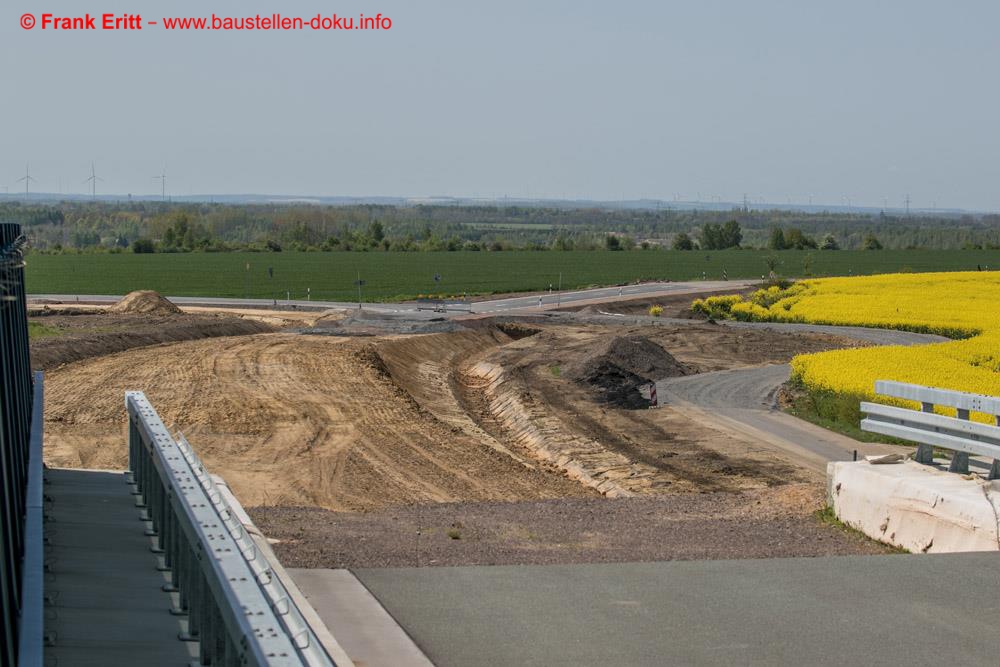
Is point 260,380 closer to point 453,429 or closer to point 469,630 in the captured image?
point 453,429

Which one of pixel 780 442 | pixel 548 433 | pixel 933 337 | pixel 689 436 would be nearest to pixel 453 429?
pixel 548 433

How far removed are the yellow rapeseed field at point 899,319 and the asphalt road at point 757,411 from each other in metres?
1.42

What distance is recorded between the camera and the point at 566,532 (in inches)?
520

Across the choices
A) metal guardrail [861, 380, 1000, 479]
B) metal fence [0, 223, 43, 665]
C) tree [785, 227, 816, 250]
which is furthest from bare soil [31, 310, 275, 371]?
tree [785, 227, 816, 250]

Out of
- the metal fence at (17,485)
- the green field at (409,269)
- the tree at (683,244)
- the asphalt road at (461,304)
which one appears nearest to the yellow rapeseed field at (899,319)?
the asphalt road at (461,304)

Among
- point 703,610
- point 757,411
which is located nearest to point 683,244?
point 757,411

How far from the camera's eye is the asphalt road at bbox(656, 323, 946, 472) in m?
25.0

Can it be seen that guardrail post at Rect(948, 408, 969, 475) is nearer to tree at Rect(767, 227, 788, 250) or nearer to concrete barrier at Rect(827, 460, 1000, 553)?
concrete barrier at Rect(827, 460, 1000, 553)

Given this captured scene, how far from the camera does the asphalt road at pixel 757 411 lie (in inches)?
983

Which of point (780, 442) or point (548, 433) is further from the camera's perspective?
point (548, 433)

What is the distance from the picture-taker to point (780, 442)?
85.6ft

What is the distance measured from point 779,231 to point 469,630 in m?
141

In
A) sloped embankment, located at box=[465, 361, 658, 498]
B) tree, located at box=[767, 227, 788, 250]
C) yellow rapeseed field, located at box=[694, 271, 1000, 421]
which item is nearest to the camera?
sloped embankment, located at box=[465, 361, 658, 498]

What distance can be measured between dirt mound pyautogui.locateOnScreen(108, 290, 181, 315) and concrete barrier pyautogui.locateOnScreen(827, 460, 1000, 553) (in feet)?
150
